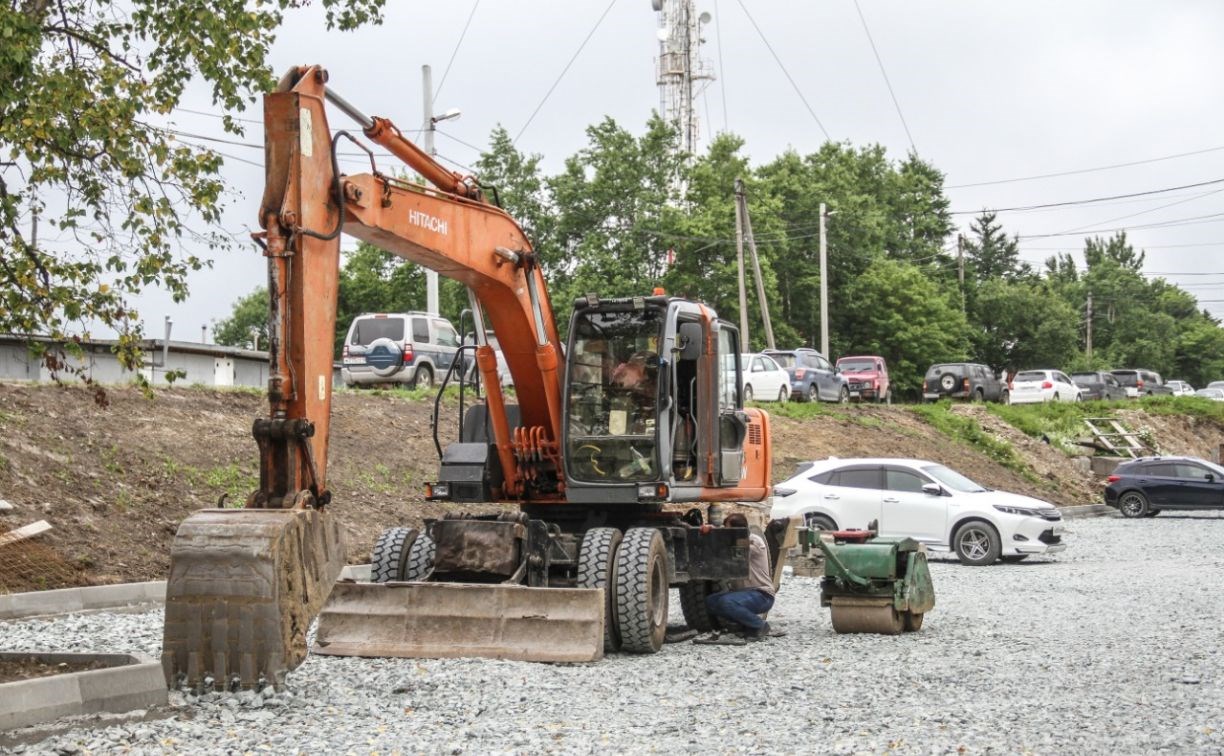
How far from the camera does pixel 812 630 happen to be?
578 inches

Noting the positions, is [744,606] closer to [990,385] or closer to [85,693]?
[85,693]

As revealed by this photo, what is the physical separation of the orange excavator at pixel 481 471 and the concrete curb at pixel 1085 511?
76.5 ft

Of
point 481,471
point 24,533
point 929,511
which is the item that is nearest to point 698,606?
point 481,471

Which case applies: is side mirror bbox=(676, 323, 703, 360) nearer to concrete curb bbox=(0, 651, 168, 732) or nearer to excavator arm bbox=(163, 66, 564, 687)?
excavator arm bbox=(163, 66, 564, 687)

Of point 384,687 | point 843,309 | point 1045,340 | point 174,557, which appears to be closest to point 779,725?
point 384,687

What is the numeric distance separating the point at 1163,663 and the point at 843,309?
58155mm

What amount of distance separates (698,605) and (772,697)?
3917 millimetres

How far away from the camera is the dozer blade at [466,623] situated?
11.3m

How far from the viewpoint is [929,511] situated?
23.4 m

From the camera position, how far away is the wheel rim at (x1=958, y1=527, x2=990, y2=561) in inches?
919

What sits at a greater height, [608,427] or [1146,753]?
[608,427]

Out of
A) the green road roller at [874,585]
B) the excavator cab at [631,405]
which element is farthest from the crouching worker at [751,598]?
the excavator cab at [631,405]

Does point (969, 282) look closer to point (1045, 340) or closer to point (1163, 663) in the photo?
point (1045, 340)

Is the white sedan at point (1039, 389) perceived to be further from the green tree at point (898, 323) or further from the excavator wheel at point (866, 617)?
the excavator wheel at point (866, 617)
